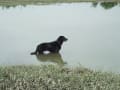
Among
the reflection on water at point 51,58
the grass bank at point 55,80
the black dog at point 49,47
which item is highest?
the grass bank at point 55,80

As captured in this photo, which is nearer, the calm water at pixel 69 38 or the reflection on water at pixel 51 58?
the calm water at pixel 69 38

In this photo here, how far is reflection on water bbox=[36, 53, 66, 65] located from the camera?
8.20 m

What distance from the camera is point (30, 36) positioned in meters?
10.6

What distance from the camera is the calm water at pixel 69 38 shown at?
8.03 meters

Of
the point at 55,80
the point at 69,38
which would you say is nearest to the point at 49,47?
the point at 69,38

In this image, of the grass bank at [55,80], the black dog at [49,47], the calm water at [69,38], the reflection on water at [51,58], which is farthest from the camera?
the black dog at [49,47]

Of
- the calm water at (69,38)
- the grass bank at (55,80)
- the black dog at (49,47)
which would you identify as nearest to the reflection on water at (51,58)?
the calm water at (69,38)

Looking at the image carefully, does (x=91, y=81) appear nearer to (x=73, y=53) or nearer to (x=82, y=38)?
(x=73, y=53)

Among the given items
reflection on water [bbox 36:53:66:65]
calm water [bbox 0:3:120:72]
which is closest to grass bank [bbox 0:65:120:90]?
calm water [bbox 0:3:120:72]

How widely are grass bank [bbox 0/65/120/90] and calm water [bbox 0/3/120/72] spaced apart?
1.53 m

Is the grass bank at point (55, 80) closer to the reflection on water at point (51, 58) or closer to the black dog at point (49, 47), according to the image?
the reflection on water at point (51, 58)

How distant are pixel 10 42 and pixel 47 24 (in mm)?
2689

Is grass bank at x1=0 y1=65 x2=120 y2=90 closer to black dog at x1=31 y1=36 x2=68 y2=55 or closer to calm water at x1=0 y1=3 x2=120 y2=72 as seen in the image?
calm water at x1=0 y1=3 x2=120 y2=72

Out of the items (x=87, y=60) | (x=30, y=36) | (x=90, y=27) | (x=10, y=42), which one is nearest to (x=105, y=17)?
(x=90, y=27)
